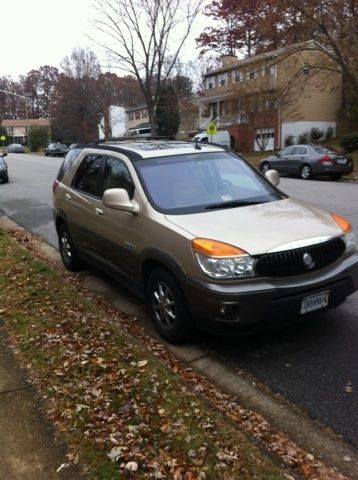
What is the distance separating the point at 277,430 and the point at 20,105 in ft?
427

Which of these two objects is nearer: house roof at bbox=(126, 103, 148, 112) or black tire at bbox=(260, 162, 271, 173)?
black tire at bbox=(260, 162, 271, 173)

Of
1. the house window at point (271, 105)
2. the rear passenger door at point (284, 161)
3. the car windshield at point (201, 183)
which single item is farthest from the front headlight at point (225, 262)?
the house window at point (271, 105)

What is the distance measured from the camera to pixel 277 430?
3.21 metres

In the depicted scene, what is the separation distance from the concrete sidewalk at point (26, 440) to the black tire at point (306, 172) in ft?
59.3

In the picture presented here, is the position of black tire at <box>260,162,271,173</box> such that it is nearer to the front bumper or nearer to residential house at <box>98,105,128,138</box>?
the front bumper

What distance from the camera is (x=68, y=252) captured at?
7.04 meters

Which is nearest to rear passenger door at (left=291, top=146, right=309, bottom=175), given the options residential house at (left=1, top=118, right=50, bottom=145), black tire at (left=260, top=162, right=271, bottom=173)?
black tire at (left=260, top=162, right=271, bottom=173)

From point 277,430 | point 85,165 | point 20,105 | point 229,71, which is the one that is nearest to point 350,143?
point 229,71

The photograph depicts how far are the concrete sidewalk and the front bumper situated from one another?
1.38m

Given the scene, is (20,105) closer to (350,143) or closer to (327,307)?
(350,143)

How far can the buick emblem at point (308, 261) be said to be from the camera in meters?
3.99

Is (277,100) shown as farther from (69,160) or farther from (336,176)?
(69,160)

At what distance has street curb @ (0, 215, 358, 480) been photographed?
2.96 meters

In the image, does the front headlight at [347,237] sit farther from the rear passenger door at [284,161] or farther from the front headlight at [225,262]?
the rear passenger door at [284,161]
